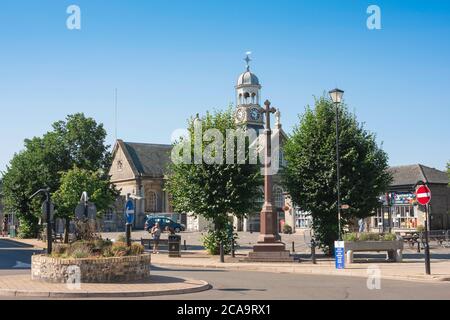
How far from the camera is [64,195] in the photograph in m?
37.8

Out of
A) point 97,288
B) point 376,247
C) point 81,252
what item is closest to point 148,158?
point 376,247

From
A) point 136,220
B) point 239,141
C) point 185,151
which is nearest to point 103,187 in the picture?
point 185,151

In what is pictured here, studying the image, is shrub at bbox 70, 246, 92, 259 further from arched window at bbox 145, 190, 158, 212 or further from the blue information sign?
arched window at bbox 145, 190, 158, 212

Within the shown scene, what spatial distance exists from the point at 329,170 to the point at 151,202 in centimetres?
4080

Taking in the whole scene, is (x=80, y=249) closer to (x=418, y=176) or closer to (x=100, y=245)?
(x=100, y=245)

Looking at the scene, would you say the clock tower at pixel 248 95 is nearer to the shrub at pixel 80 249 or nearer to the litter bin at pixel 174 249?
the litter bin at pixel 174 249

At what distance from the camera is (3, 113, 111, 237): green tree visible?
44.7m

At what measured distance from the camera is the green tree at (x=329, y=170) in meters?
27.2

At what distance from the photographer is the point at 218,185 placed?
2888 cm

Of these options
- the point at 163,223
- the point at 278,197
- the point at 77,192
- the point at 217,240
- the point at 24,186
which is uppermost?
the point at 24,186

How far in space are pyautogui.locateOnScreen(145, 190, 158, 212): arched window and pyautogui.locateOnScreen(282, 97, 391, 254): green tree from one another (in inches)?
1505

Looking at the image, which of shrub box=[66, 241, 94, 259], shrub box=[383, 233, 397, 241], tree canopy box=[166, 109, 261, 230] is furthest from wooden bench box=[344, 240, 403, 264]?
shrub box=[66, 241, 94, 259]
